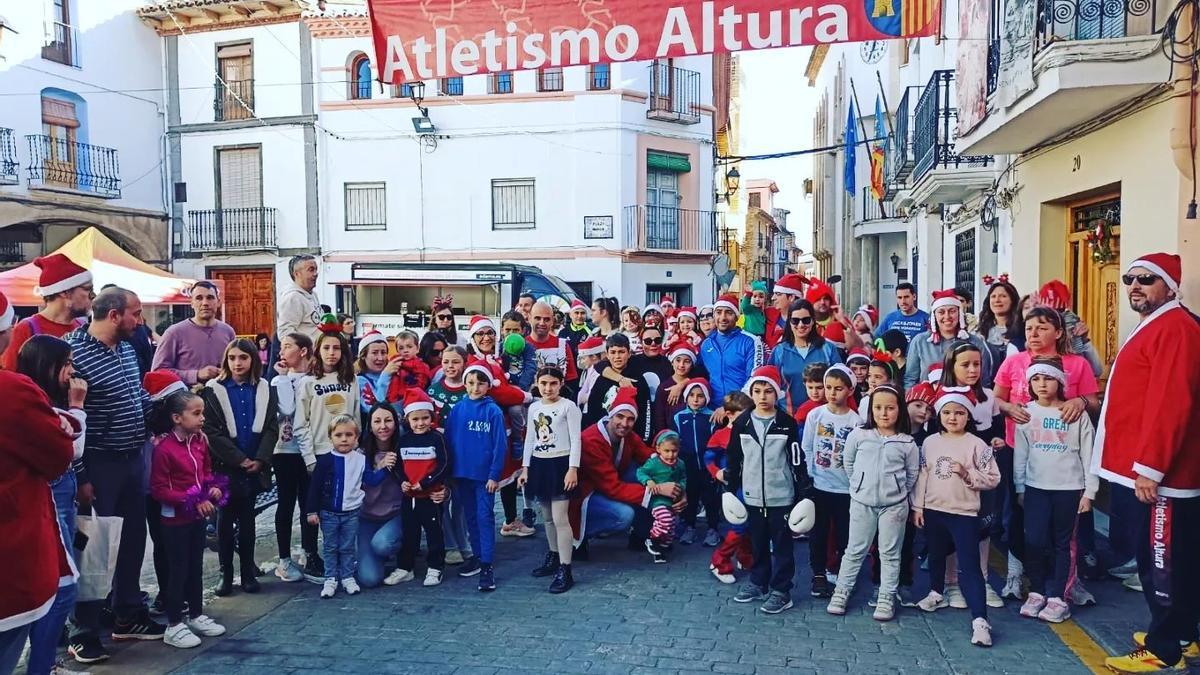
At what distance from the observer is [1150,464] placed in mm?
4414

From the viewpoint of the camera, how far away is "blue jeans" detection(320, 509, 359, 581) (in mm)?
6023

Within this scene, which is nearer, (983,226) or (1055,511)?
(1055,511)

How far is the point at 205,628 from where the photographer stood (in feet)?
17.3

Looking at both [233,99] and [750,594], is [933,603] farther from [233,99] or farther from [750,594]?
[233,99]

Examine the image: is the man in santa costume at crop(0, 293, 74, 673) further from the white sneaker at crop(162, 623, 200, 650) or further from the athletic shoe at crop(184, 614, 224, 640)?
the athletic shoe at crop(184, 614, 224, 640)

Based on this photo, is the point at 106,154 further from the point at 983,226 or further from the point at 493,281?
the point at 983,226

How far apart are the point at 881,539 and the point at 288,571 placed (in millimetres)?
4061

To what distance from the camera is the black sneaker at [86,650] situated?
4852 mm

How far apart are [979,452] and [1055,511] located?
63cm

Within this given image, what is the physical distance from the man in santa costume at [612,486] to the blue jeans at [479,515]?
0.63 metres

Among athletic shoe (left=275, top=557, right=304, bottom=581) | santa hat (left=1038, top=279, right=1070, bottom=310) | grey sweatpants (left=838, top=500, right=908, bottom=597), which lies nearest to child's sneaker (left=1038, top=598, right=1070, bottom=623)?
grey sweatpants (left=838, top=500, right=908, bottom=597)

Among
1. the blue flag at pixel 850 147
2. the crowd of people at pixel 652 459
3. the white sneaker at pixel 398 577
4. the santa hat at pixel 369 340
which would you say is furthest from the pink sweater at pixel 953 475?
the blue flag at pixel 850 147

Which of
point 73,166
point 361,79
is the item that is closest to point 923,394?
point 361,79

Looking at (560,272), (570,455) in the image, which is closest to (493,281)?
(560,272)
